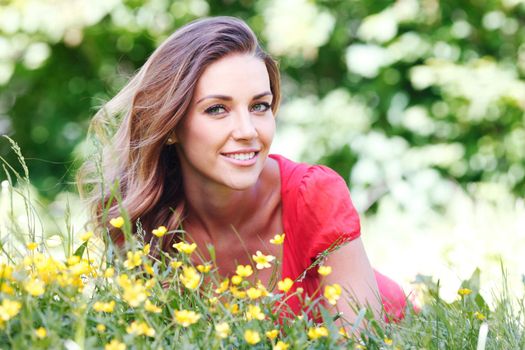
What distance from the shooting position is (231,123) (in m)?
2.38

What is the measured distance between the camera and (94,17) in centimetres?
525

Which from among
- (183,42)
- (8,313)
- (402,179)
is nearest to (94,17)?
(402,179)

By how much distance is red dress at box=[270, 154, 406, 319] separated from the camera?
8.29 feet

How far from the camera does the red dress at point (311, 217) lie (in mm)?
2525

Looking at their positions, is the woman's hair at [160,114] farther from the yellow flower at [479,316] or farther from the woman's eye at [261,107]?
the yellow flower at [479,316]

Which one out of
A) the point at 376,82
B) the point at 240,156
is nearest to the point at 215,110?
the point at 240,156

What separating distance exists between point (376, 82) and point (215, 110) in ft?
9.86

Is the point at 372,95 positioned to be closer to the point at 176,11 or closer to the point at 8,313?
the point at 176,11

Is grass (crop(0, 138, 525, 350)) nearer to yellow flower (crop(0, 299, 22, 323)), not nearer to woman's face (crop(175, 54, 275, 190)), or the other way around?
yellow flower (crop(0, 299, 22, 323))

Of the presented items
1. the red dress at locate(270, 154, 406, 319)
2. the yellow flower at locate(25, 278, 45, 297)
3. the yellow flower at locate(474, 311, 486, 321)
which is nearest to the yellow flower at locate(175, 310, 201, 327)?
the yellow flower at locate(25, 278, 45, 297)

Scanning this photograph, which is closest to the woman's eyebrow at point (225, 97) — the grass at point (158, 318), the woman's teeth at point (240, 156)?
the woman's teeth at point (240, 156)

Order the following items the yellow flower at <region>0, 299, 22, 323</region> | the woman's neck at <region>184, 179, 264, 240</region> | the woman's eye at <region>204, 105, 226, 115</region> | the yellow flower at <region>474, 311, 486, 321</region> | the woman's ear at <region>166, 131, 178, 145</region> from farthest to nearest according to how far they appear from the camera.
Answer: the woman's neck at <region>184, 179, 264, 240</region> < the woman's ear at <region>166, 131, 178, 145</region> < the woman's eye at <region>204, 105, 226, 115</region> < the yellow flower at <region>474, 311, 486, 321</region> < the yellow flower at <region>0, 299, 22, 323</region>

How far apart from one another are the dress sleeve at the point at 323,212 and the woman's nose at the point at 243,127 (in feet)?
1.22

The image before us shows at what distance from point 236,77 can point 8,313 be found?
1.27 meters
